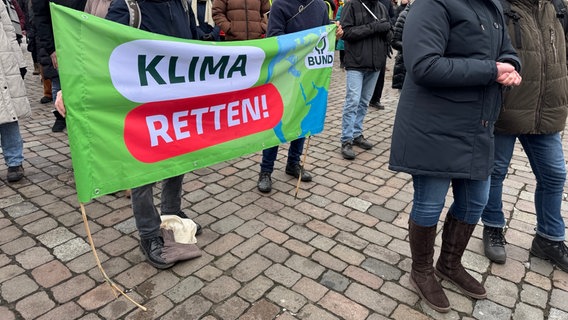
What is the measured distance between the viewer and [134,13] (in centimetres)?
258

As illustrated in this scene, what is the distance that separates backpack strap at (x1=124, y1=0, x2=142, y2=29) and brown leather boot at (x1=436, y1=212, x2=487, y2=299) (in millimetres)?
2298

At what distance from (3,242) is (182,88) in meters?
1.89

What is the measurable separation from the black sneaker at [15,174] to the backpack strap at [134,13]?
2.57 meters

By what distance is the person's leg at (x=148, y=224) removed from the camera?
2.85 meters

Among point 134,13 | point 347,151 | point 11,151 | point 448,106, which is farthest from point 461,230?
point 11,151

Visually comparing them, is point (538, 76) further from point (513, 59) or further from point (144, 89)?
point (144, 89)

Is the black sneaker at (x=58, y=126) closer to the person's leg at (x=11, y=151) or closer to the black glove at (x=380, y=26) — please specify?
the person's leg at (x=11, y=151)

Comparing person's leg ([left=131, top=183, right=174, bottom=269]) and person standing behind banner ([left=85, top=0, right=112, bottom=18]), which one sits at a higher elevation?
person standing behind banner ([left=85, top=0, right=112, bottom=18])

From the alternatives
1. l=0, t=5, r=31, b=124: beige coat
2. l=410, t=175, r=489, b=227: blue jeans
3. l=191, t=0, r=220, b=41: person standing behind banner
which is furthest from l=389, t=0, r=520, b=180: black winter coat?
l=191, t=0, r=220, b=41: person standing behind banner

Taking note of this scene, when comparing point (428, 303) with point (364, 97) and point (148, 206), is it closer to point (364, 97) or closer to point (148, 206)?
point (148, 206)

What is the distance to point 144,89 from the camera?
253 cm

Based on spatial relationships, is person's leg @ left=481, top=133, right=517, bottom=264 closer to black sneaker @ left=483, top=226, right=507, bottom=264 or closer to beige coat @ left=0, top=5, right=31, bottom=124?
black sneaker @ left=483, top=226, right=507, bottom=264

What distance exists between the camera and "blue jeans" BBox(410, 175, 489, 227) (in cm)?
251

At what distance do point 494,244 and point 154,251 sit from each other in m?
2.47
